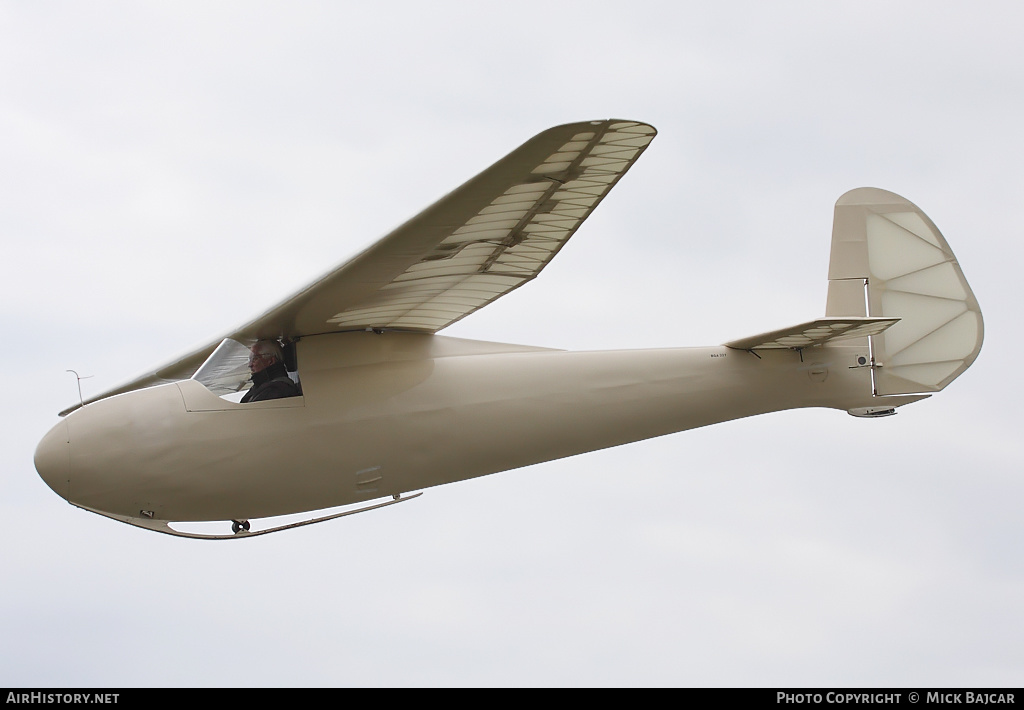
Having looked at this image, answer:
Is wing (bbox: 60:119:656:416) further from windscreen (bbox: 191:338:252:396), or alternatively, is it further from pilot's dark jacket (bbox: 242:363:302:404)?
pilot's dark jacket (bbox: 242:363:302:404)

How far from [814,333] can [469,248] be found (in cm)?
396

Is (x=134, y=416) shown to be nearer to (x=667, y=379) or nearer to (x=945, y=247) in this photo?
(x=667, y=379)

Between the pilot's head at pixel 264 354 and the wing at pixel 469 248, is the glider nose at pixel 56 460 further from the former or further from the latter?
the pilot's head at pixel 264 354

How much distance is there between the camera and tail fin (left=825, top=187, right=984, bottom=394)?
1232cm

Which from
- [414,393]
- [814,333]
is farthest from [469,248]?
[814,333]

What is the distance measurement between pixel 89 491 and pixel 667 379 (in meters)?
6.10

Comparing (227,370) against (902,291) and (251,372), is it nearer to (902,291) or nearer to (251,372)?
(251,372)

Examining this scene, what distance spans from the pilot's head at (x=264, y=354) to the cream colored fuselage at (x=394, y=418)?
0.24 meters

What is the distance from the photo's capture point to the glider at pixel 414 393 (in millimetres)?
10250

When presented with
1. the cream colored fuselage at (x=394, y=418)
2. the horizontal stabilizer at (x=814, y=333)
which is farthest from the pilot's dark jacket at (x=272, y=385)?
the horizontal stabilizer at (x=814, y=333)

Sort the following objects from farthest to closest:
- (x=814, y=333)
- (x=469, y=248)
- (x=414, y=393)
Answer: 1. (x=814, y=333)
2. (x=414, y=393)
3. (x=469, y=248)

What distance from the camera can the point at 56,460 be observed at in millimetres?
10328

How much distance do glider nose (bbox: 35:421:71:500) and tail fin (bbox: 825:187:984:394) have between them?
865cm

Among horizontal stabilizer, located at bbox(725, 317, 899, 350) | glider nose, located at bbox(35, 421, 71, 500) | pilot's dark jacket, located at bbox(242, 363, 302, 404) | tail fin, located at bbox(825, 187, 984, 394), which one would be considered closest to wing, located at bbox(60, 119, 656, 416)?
pilot's dark jacket, located at bbox(242, 363, 302, 404)
